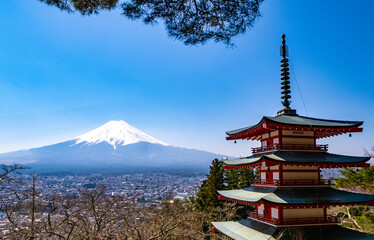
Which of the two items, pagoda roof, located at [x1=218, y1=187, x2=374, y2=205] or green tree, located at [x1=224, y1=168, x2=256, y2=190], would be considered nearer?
pagoda roof, located at [x1=218, y1=187, x2=374, y2=205]

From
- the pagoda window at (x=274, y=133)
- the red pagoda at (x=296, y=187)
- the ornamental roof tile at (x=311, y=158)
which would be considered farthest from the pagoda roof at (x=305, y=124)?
the ornamental roof tile at (x=311, y=158)

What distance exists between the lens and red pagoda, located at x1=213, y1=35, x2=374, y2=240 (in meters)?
10.1

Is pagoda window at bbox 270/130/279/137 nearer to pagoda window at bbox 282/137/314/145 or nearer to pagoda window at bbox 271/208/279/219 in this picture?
pagoda window at bbox 282/137/314/145

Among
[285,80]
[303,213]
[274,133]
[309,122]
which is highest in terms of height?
[285,80]

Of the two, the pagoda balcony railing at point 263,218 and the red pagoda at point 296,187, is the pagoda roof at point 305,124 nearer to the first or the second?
the red pagoda at point 296,187

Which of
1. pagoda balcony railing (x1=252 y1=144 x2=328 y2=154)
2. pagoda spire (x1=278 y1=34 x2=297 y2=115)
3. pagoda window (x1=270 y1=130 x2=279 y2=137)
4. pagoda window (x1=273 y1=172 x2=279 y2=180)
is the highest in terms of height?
pagoda spire (x1=278 y1=34 x2=297 y2=115)

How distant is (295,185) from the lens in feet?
35.4

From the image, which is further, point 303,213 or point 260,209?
point 260,209

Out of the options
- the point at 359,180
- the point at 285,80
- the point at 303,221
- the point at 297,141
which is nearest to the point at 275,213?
the point at 303,221

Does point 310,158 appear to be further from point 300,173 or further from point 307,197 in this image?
point 307,197

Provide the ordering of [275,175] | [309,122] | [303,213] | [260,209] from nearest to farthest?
[303,213] < [309,122] < [275,175] < [260,209]

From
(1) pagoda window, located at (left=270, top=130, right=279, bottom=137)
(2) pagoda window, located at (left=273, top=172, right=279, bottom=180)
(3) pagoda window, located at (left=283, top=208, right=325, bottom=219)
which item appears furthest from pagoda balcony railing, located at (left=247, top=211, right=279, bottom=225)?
(1) pagoda window, located at (left=270, top=130, right=279, bottom=137)

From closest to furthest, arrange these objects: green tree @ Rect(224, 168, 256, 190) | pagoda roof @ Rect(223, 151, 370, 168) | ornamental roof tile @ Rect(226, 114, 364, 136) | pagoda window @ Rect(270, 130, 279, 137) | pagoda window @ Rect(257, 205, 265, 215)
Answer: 1. pagoda roof @ Rect(223, 151, 370, 168)
2. ornamental roof tile @ Rect(226, 114, 364, 136)
3. pagoda window @ Rect(270, 130, 279, 137)
4. pagoda window @ Rect(257, 205, 265, 215)
5. green tree @ Rect(224, 168, 256, 190)

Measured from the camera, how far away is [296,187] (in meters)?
10.9
